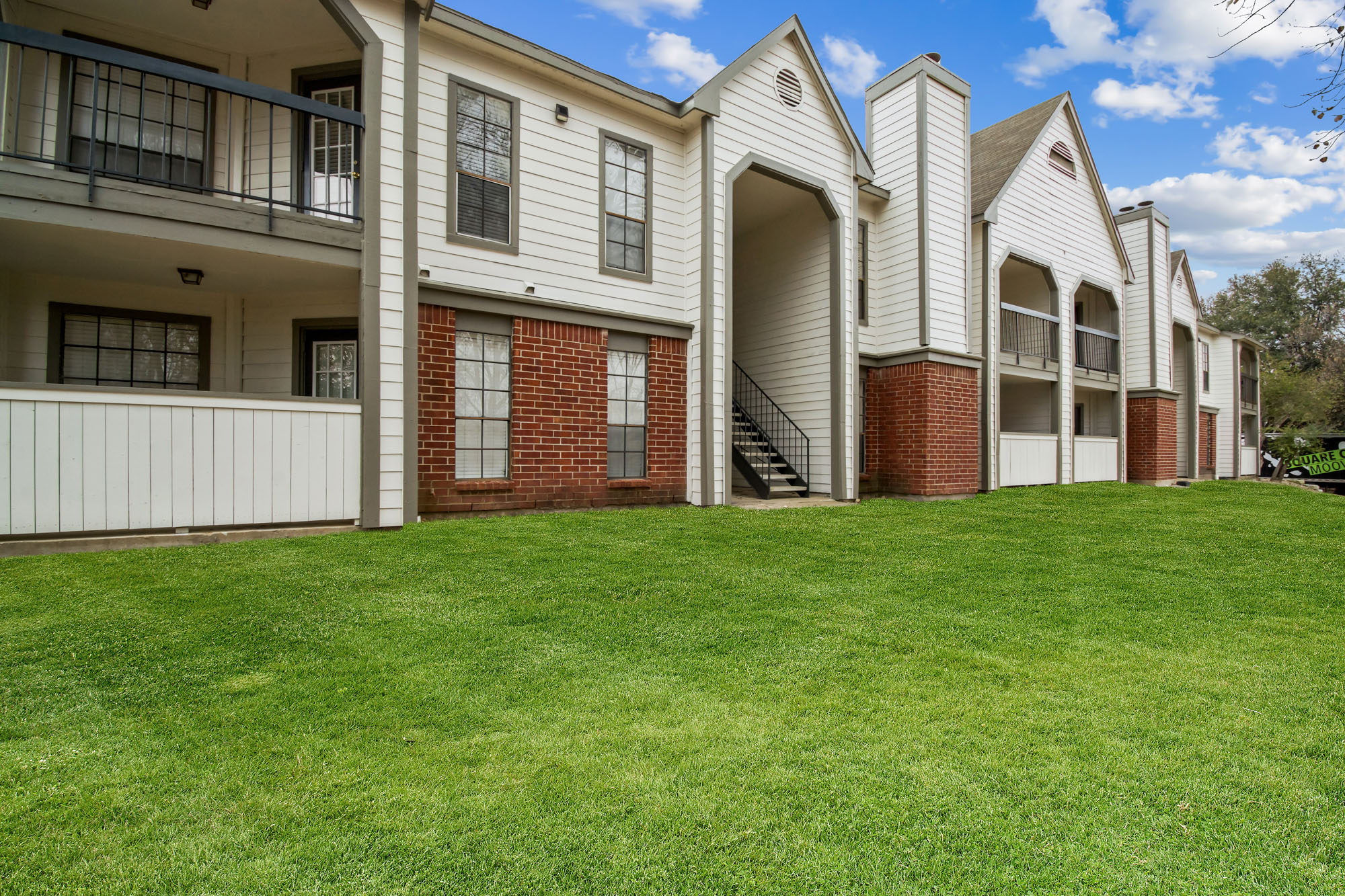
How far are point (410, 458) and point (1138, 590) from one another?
727 cm

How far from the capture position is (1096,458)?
694 inches

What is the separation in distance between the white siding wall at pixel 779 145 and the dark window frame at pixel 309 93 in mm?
5109

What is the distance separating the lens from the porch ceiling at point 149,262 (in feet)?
21.4

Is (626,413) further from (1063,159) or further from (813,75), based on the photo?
(1063,159)

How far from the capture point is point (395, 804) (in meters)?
2.18

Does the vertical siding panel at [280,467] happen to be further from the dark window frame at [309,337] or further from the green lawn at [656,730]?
the dark window frame at [309,337]

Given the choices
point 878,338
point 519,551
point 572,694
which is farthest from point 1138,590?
point 878,338

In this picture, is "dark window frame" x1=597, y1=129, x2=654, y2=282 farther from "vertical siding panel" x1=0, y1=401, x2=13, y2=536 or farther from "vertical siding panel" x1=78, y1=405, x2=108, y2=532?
"vertical siding panel" x1=0, y1=401, x2=13, y2=536

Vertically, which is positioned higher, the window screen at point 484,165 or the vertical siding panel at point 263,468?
the window screen at point 484,165

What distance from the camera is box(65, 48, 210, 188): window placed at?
7930 millimetres

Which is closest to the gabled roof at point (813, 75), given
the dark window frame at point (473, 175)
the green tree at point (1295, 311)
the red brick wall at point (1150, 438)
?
the dark window frame at point (473, 175)

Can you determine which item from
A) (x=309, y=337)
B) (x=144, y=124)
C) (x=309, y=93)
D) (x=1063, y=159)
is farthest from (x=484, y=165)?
(x=1063, y=159)

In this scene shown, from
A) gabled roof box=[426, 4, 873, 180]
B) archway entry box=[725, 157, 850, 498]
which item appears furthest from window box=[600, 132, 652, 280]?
archway entry box=[725, 157, 850, 498]

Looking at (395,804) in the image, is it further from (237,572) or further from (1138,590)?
(1138,590)
